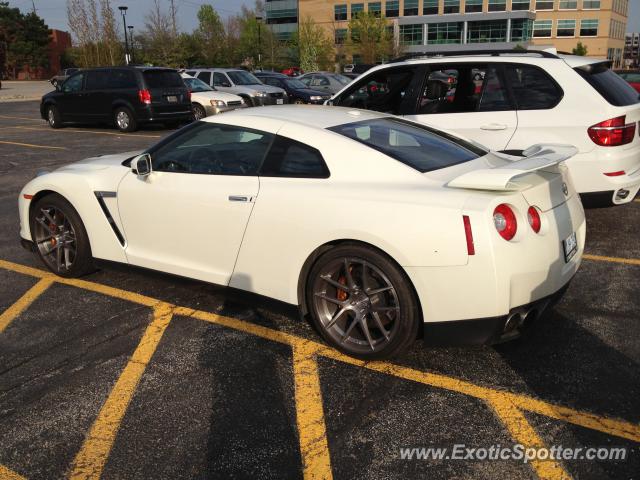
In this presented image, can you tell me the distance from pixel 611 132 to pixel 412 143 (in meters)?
2.50

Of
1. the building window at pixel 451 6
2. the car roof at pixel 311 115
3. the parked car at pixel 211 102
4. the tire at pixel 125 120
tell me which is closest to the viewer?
the car roof at pixel 311 115

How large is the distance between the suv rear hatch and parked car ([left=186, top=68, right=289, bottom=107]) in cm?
235

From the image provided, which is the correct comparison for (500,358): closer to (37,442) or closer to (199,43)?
(37,442)

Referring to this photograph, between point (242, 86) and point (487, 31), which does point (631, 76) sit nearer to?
point (242, 86)

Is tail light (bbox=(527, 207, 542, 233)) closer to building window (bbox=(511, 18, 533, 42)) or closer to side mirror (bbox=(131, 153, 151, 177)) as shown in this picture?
side mirror (bbox=(131, 153, 151, 177))

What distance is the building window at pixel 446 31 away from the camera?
83875 mm

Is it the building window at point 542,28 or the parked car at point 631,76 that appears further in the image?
the building window at point 542,28

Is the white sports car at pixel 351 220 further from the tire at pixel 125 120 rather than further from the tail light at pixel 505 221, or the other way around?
the tire at pixel 125 120

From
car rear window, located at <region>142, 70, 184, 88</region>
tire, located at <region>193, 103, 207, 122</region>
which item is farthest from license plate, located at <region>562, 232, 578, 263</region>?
tire, located at <region>193, 103, 207, 122</region>

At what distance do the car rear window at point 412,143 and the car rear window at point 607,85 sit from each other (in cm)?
206

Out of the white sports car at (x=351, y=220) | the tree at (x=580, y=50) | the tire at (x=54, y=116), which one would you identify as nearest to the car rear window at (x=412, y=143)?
the white sports car at (x=351, y=220)

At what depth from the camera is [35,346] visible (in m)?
3.76

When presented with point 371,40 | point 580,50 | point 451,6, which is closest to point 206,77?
point 371,40

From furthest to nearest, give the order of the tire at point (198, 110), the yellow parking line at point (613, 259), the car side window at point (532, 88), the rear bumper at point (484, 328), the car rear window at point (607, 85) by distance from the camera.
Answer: the tire at point (198, 110) < the car side window at point (532, 88) < the car rear window at point (607, 85) < the yellow parking line at point (613, 259) < the rear bumper at point (484, 328)
